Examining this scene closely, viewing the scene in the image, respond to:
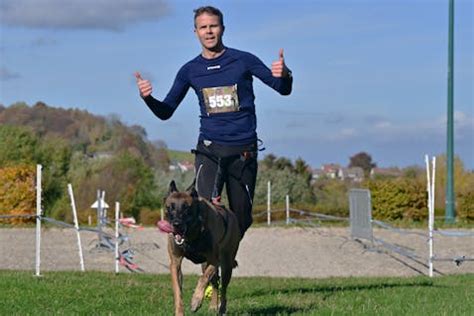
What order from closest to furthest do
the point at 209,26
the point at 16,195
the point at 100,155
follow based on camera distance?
1. the point at 209,26
2. the point at 16,195
3. the point at 100,155

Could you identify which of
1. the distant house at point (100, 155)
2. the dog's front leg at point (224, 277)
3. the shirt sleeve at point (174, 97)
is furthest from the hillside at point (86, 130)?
the dog's front leg at point (224, 277)

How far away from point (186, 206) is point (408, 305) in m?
3.13

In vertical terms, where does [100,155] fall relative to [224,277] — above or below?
above

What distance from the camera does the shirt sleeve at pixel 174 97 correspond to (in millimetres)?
9734

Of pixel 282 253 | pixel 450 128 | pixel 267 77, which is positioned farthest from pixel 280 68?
pixel 450 128

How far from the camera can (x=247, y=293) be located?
38.7 ft

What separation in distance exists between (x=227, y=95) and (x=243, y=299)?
248 centimetres

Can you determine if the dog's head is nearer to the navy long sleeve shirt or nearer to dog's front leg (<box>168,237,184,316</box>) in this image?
dog's front leg (<box>168,237,184,316</box>)

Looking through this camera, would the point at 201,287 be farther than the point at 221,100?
No

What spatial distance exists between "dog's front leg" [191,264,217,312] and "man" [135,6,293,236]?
1.17 m

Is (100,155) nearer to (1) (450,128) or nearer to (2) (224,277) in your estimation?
(1) (450,128)

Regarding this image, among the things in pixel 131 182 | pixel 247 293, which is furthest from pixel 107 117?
pixel 247 293

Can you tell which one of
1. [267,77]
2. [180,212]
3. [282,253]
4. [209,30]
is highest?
[209,30]

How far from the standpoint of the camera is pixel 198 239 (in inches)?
324
